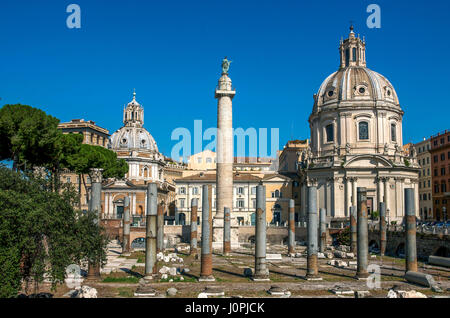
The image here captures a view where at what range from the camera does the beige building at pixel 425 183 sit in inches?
3164

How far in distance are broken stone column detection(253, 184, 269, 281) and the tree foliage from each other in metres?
8.97

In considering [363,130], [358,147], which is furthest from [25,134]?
[363,130]

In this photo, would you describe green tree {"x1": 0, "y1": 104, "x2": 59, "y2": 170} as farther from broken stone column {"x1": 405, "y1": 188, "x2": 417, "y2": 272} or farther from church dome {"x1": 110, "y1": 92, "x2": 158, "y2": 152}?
church dome {"x1": 110, "y1": 92, "x2": 158, "y2": 152}

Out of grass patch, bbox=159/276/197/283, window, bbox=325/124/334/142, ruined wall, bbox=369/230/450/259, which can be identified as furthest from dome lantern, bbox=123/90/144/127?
grass patch, bbox=159/276/197/283

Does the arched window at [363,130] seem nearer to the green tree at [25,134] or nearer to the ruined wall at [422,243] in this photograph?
the ruined wall at [422,243]

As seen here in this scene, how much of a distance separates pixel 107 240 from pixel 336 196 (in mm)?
48759

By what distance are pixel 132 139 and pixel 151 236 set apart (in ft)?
255

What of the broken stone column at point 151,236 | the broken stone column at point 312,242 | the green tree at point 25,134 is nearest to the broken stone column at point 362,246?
the broken stone column at point 312,242

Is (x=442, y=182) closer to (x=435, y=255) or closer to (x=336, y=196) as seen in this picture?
(x=336, y=196)

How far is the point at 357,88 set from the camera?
69938mm

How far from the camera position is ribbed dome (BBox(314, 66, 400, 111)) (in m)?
69.8

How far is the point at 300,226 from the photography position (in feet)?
207

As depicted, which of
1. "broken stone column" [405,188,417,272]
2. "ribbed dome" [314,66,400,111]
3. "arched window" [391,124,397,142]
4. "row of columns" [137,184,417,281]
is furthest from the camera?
"arched window" [391,124,397,142]

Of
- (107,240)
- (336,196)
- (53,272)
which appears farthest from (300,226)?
(53,272)
